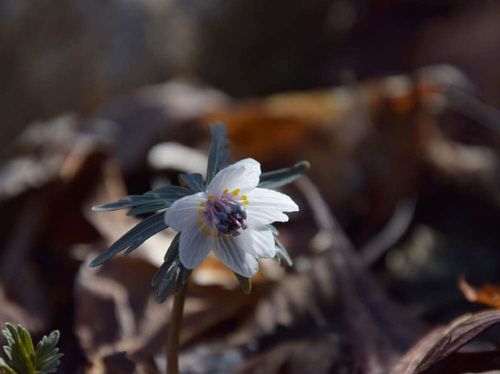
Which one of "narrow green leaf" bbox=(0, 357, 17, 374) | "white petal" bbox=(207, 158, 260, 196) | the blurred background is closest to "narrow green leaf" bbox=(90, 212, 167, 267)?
"white petal" bbox=(207, 158, 260, 196)

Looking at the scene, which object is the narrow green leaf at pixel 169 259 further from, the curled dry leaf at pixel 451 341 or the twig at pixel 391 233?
the twig at pixel 391 233

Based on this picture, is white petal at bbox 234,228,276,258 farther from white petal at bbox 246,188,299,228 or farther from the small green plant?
the small green plant

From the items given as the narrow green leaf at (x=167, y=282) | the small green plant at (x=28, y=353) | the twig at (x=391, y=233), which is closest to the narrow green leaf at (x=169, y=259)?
the narrow green leaf at (x=167, y=282)

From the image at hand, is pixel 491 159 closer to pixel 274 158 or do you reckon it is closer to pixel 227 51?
pixel 274 158

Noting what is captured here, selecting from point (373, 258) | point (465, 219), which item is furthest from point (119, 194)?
point (465, 219)

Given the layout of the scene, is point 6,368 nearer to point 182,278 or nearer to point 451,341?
point 182,278

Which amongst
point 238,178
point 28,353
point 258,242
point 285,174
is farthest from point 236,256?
point 28,353
